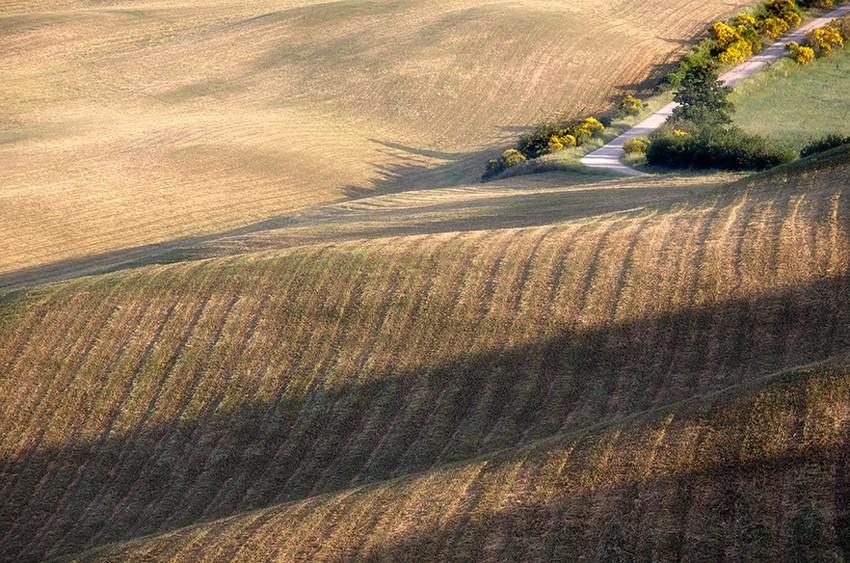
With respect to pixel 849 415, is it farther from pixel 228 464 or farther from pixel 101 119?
pixel 101 119

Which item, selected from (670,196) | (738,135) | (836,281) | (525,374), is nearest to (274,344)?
(525,374)

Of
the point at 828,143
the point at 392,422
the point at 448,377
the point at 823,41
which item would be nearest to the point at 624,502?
the point at 392,422

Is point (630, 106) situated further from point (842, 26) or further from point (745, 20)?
point (842, 26)

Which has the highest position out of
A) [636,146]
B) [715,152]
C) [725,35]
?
[715,152]

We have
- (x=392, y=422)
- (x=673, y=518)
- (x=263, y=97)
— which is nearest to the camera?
(x=673, y=518)

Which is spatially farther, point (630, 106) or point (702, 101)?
point (630, 106)

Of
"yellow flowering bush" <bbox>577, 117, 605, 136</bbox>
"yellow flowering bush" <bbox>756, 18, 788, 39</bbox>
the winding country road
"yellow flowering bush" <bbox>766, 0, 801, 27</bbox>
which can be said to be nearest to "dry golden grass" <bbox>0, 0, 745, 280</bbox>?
"yellow flowering bush" <bbox>756, 18, 788, 39</bbox>
